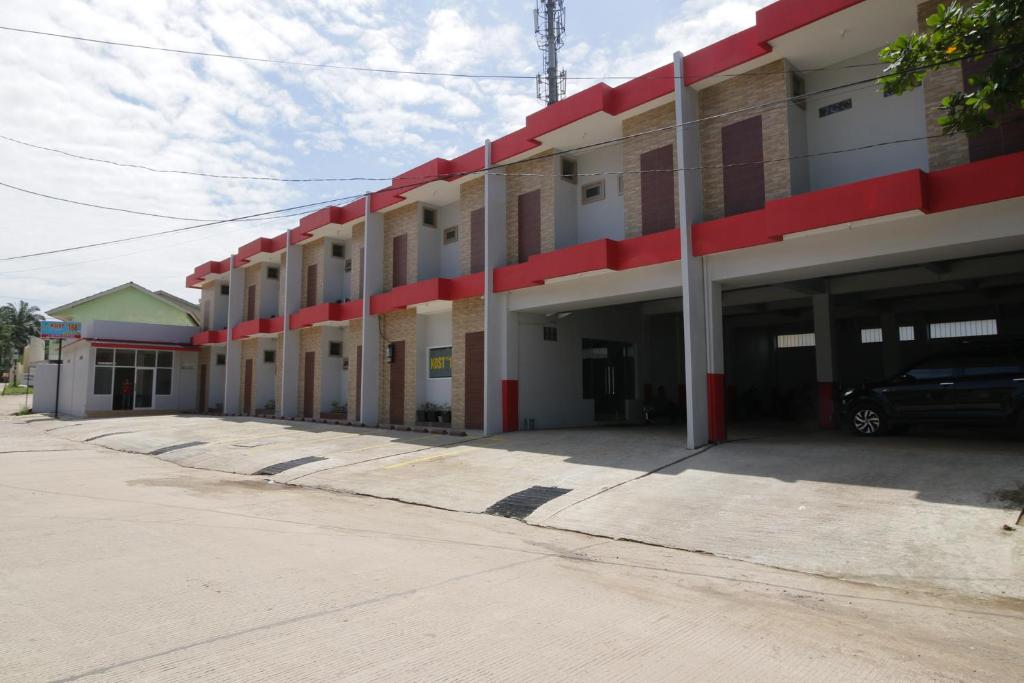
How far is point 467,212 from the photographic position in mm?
19031

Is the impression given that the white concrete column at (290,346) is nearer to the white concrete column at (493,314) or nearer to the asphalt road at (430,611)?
the white concrete column at (493,314)

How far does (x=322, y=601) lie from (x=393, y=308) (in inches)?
621

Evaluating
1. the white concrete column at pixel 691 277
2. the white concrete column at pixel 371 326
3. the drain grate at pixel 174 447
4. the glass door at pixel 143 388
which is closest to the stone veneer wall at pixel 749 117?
the white concrete column at pixel 691 277

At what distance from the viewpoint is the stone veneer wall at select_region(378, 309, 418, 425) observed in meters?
20.4

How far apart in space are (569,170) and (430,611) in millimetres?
14108

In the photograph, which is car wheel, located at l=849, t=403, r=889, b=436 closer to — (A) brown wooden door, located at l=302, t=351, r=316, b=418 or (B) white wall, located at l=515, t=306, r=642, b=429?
(B) white wall, located at l=515, t=306, r=642, b=429

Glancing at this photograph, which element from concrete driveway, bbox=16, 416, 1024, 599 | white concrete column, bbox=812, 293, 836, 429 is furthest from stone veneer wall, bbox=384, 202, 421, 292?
white concrete column, bbox=812, 293, 836, 429

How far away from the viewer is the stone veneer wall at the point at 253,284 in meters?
29.5

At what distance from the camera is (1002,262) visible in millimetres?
14297

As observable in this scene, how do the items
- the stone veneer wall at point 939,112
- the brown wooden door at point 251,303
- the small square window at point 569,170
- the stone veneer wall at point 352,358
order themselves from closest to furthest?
the stone veneer wall at point 939,112
the small square window at point 569,170
the stone veneer wall at point 352,358
the brown wooden door at point 251,303

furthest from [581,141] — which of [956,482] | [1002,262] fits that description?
[956,482]

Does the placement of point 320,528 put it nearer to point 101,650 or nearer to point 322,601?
point 322,601

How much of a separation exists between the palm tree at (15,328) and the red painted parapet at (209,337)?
73571mm

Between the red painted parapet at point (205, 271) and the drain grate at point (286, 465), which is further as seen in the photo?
the red painted parapet at point (205, 271)
